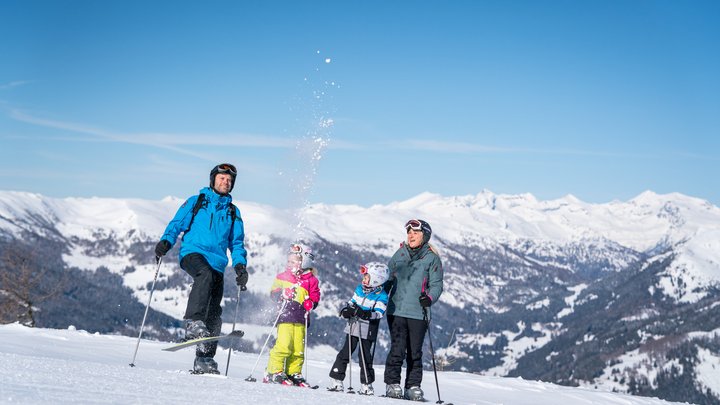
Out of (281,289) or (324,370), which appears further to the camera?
(324,370)

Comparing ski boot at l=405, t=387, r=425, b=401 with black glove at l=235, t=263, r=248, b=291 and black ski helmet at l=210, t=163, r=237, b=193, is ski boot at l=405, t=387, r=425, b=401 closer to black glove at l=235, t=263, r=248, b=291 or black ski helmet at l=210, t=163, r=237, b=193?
black glove at l=235, t=263, r=248, b=291

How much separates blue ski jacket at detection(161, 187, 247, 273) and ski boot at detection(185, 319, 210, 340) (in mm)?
841

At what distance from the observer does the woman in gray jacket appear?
33.7 feet

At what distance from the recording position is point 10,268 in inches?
1606

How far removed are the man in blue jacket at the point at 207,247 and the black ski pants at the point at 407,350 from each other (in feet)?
8.27

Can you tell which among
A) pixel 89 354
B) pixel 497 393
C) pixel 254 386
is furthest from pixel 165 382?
pixel 497 393

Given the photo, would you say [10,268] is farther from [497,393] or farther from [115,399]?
[115,399]

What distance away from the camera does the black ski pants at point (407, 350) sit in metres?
10.3

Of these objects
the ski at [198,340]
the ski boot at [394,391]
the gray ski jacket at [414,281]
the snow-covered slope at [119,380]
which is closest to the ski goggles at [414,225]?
the gray ski jacket at [414,281]

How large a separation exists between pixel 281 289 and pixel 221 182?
1984mm

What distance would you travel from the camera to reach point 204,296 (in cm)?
888

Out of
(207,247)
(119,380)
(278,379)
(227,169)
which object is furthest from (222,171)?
(119,380)

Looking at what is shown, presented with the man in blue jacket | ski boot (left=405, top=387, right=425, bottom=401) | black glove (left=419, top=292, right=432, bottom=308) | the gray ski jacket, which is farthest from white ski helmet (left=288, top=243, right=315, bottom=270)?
ski boot (left=405, top=387, right=425, bottom=401)

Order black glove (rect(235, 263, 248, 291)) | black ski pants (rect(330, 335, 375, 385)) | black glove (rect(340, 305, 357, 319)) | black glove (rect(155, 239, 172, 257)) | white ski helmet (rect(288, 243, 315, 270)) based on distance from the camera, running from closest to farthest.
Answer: black glove (rect(155, 239, 172, 257)) → black glove (rect(235, 263, 248, 291)) → black glove (rect(340, 305, 357, 319)) → white ski helmet (rect(288, 243, 315, 270)) → black ski pants (rect(330, 335, 375, 385))
